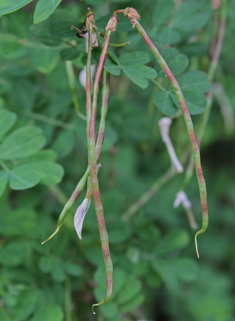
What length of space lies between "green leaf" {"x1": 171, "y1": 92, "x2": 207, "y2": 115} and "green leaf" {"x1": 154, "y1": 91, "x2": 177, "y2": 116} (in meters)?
0.01

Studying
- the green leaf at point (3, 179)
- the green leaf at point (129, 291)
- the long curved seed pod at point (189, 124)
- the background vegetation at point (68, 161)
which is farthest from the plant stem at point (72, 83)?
the green leaf at point (129, 291)

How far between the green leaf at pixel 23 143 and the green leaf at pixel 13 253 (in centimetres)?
27

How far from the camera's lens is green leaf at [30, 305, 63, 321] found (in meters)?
0.75

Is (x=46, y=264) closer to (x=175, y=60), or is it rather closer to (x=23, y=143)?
(x=23, y=143)

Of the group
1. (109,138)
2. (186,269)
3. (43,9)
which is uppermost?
(43,9)

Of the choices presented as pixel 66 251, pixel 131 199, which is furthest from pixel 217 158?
pixel 66 251

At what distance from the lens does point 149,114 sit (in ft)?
3.72

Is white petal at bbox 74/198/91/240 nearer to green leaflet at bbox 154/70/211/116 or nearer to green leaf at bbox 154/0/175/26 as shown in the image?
green leaflet at bbox 154/70/211/116

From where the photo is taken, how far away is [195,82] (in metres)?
0.68

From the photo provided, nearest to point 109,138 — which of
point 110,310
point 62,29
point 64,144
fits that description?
point 64,144

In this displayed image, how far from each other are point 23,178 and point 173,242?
1.71ft

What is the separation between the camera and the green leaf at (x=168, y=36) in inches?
31.9

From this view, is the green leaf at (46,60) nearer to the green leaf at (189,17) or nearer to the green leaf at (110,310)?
the green leaf at (189,17)

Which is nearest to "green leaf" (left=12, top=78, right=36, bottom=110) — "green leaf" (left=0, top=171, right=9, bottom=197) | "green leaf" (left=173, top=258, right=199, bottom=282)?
"green leaf" (left=0, top=171, right=9, bottom=197)
